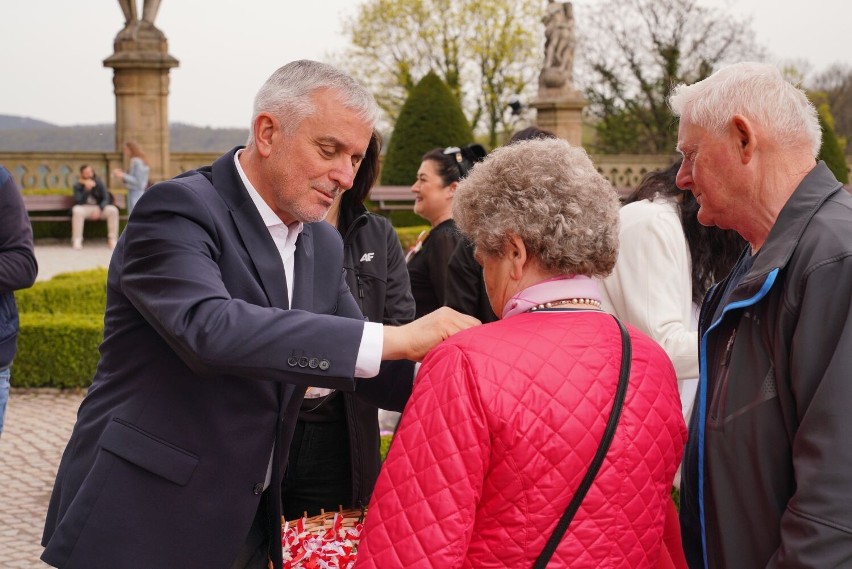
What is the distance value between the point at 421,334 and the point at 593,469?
501 millimetres

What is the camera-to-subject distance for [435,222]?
6.34 meters

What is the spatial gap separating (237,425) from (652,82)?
35.0 metres

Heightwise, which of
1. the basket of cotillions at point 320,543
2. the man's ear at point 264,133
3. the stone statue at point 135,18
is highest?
the stone statue at point 135,18

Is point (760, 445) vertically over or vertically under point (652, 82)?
under

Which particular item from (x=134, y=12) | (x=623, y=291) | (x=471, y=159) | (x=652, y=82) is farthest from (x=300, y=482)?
(x=652, y=82)

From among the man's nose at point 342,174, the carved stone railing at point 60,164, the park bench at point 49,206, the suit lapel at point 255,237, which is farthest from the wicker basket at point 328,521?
the carved stone railing at point 60,164

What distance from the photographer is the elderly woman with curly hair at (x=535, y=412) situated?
203 centimetres

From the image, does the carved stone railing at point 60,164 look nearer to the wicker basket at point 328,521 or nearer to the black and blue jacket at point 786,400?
the wicker basket at point 328,521

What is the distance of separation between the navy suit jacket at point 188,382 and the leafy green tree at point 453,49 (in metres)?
39.0

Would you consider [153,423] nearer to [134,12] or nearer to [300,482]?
[300,482]

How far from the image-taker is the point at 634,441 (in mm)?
2170

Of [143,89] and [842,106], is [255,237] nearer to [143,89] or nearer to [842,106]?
[143,89]

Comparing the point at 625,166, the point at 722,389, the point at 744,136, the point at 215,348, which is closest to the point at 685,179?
the point at 744,136

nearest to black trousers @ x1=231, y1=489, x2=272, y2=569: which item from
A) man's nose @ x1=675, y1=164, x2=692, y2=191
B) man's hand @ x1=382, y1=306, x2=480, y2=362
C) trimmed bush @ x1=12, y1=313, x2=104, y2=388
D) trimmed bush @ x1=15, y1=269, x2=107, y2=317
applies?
man's hand @ x1=382, y1=306, x2=480, y2=362
